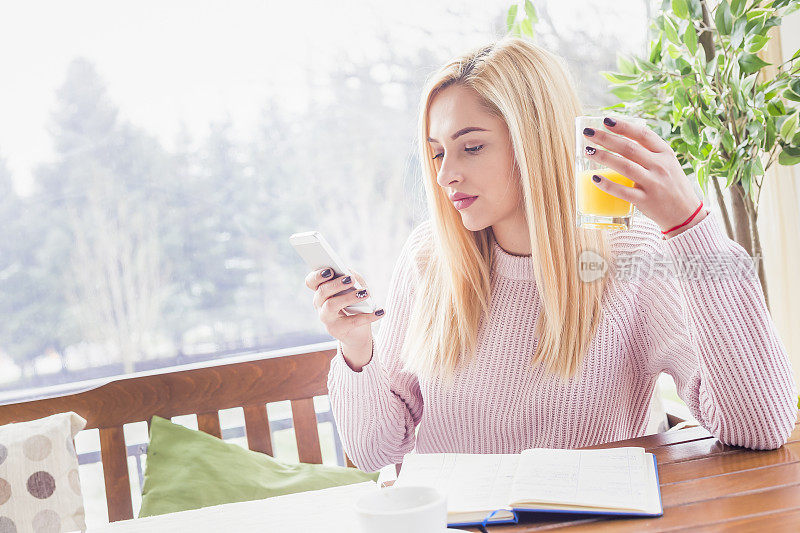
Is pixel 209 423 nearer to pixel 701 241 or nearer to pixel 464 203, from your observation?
pixel 464 203

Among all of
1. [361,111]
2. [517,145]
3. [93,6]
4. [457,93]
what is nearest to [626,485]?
[517,145]

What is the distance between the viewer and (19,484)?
1.32 m

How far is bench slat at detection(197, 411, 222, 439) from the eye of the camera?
154cm

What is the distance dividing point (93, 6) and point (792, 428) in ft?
7.93

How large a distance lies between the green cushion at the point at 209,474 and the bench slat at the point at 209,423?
0.14 feet

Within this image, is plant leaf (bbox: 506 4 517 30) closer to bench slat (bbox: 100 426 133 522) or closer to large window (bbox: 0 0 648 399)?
large window (bbox: 0 0 648 399)

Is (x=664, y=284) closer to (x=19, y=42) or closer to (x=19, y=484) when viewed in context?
(x=19, y=484)

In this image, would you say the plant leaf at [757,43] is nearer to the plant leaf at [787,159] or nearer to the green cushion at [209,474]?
the plant leaf at [787,159]

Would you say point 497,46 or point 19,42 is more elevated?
point 19,42

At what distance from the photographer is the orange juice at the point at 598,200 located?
39.4 inches

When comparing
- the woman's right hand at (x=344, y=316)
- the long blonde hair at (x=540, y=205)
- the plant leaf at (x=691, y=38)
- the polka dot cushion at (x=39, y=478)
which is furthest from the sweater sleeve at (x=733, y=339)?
the polka dot cushion at (x=39, y=478)

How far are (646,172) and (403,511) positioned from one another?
1.79 ft

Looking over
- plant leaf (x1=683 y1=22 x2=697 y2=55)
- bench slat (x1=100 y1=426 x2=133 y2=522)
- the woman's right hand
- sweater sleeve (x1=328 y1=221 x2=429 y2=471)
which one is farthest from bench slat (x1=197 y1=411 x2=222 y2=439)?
plant leaf (x1=683 y1=22 x2=697 y2=55)

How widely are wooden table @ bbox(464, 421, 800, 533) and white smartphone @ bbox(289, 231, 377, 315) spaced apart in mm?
468
